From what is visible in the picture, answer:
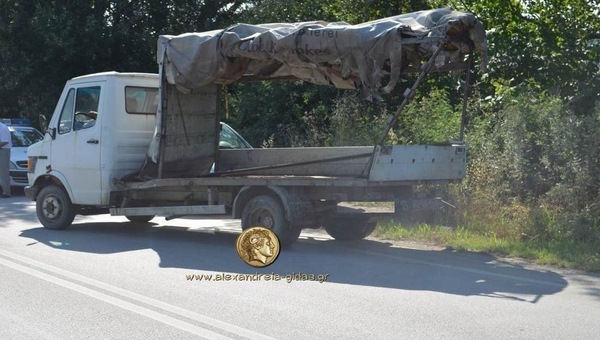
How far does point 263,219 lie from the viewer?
1082 centimetres

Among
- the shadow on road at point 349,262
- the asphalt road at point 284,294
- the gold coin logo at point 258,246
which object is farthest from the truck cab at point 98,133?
the gold coin logo at point 258,246

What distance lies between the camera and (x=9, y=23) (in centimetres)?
2452

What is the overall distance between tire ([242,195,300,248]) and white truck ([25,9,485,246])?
2 cm

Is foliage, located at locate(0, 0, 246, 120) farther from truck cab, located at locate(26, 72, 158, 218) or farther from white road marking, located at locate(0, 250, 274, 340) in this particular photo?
white road marking, located at locate(0, 250, 274, 340)

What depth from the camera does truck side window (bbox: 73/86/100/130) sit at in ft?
40.4

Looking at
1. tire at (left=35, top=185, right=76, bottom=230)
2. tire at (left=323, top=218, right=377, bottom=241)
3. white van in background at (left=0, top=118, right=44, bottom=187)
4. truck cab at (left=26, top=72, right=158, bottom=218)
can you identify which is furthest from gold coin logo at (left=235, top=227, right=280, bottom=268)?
white van in background at (left=0, top=118, right=44, bottom=187)

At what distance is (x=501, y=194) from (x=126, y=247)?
18.7 ft

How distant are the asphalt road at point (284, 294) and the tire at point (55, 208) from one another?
39.2 inches

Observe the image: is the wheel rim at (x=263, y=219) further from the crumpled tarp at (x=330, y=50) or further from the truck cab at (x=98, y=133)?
the truck cab at (x=98, y=133)

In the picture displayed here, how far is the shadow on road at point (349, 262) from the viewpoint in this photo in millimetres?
8570

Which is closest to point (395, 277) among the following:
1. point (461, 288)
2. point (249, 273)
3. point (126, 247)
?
point (461, 288)

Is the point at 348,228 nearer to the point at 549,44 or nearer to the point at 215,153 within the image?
the point at 215,153

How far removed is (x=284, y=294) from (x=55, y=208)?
5.84 m

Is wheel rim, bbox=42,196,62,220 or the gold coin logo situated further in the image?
wheel rim, bbox=42,196,62,220
